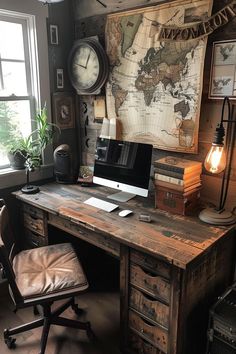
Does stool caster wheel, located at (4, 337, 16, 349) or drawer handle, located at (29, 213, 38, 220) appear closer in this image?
stool caster wheel, located at (4, 337, 16, 349)

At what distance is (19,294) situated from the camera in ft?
5.23

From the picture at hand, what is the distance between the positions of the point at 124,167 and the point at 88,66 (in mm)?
900

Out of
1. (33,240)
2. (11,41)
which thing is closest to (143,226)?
(33,240)

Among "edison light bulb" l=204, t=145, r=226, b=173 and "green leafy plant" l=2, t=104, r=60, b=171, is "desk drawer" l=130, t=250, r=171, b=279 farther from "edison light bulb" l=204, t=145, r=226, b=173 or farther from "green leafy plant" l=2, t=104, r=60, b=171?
"green leafy plant" l=2, t=104, r=60, b=171

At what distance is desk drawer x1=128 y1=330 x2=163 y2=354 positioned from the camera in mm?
1648

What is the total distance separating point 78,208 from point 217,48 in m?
1.28

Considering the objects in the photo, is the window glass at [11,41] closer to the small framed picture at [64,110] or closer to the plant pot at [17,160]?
the small framed picture at [64,110]

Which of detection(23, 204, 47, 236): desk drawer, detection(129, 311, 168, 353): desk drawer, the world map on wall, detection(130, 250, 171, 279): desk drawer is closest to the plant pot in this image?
detection(23, 204, 47, 236): desk drawer

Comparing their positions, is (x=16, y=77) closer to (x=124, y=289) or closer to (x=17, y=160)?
(x=17, y=160)

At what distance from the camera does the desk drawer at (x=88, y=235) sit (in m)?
1.73

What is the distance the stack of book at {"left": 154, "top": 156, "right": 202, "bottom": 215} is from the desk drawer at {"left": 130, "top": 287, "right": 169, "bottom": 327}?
21.4 inches

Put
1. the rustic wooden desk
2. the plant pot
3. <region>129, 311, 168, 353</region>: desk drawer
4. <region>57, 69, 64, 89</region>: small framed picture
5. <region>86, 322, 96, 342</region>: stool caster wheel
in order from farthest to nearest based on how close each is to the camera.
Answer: <region>57, 69, 64, 89</region>: small framed picture, the plant pot, <region>86, 322, 96, 342</region>: stool caster wheel, <region>129, 311, 168, 353</region>: desk drawer, the rustic wooden desk

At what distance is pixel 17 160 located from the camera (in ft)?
7.87

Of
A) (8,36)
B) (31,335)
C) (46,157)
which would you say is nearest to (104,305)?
(31,335)
